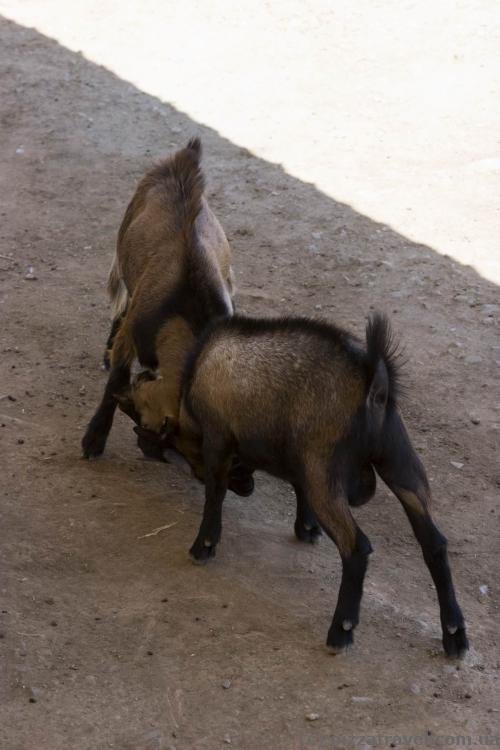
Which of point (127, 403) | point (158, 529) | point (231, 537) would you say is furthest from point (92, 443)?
point (231, 537)

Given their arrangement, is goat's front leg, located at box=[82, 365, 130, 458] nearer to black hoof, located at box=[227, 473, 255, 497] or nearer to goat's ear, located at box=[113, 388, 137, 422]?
goat's ear, located at box=[113, 388, 137, 422]

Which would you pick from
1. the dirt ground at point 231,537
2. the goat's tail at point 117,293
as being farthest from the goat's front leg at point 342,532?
the goat's tail at point 117,293

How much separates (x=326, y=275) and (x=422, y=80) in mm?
3950

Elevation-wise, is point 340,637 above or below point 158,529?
above

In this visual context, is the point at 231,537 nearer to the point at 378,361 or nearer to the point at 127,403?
the point at 127,403

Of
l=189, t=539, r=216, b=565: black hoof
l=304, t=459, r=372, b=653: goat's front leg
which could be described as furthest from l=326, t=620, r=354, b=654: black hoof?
l=189, t=539, r=216, b=565: black hoof

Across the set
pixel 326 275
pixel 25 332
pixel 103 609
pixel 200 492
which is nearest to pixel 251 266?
pixel 326 275

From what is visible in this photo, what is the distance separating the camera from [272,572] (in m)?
5.16

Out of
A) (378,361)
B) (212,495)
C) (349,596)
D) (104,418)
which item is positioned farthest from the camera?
(104,418)

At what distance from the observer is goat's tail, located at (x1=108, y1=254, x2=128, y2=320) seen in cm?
654

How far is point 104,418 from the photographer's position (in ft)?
19.4

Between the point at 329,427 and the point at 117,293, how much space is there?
8.35 ft

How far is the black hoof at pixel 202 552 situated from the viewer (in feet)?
16.8

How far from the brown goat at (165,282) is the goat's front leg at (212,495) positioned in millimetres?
349
